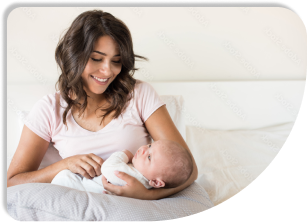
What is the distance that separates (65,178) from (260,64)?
2.26 meters

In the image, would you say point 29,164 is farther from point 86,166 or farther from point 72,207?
point 72,207

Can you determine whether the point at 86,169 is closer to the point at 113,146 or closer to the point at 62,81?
the point at 113,146

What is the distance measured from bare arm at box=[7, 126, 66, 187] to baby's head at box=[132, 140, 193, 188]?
0.39 m

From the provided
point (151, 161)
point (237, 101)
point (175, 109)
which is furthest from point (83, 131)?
point (237, 101)

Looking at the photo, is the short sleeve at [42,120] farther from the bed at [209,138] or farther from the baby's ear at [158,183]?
the baby's ear at [158,183]

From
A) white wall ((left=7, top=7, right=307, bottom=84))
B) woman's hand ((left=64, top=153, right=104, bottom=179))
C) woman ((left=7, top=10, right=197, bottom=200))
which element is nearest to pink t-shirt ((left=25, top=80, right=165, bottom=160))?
woman ((left=7, top=10, right=197, bottom=200))

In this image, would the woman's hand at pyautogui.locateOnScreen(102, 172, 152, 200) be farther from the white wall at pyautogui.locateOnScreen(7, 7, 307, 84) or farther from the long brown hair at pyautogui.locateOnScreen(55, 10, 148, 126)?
the white wall at pyautogui.locateOnScreen(7, 7, 307, 84)

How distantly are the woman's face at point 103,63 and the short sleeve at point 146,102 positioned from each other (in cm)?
18

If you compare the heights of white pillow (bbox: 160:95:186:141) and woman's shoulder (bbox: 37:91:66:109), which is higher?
woman's shoulder (bbox: 37:91:66:109)

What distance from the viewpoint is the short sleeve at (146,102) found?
1335 mm

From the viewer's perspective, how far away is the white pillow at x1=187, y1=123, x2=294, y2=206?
1574mm

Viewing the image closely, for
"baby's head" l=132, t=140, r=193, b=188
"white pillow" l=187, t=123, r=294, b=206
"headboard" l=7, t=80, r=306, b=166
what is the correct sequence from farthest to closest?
"headboard" l=7, t=80, r=306, b=166
"white pillow" l=187, t=123, r=294, b=206
"baby's head" l=132, t=140, r=193, b=188

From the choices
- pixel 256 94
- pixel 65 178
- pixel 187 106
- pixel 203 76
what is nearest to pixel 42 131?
pixel 65 178

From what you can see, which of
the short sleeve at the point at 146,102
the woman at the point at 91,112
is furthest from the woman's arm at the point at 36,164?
the short sleeve at the point at 146,102
